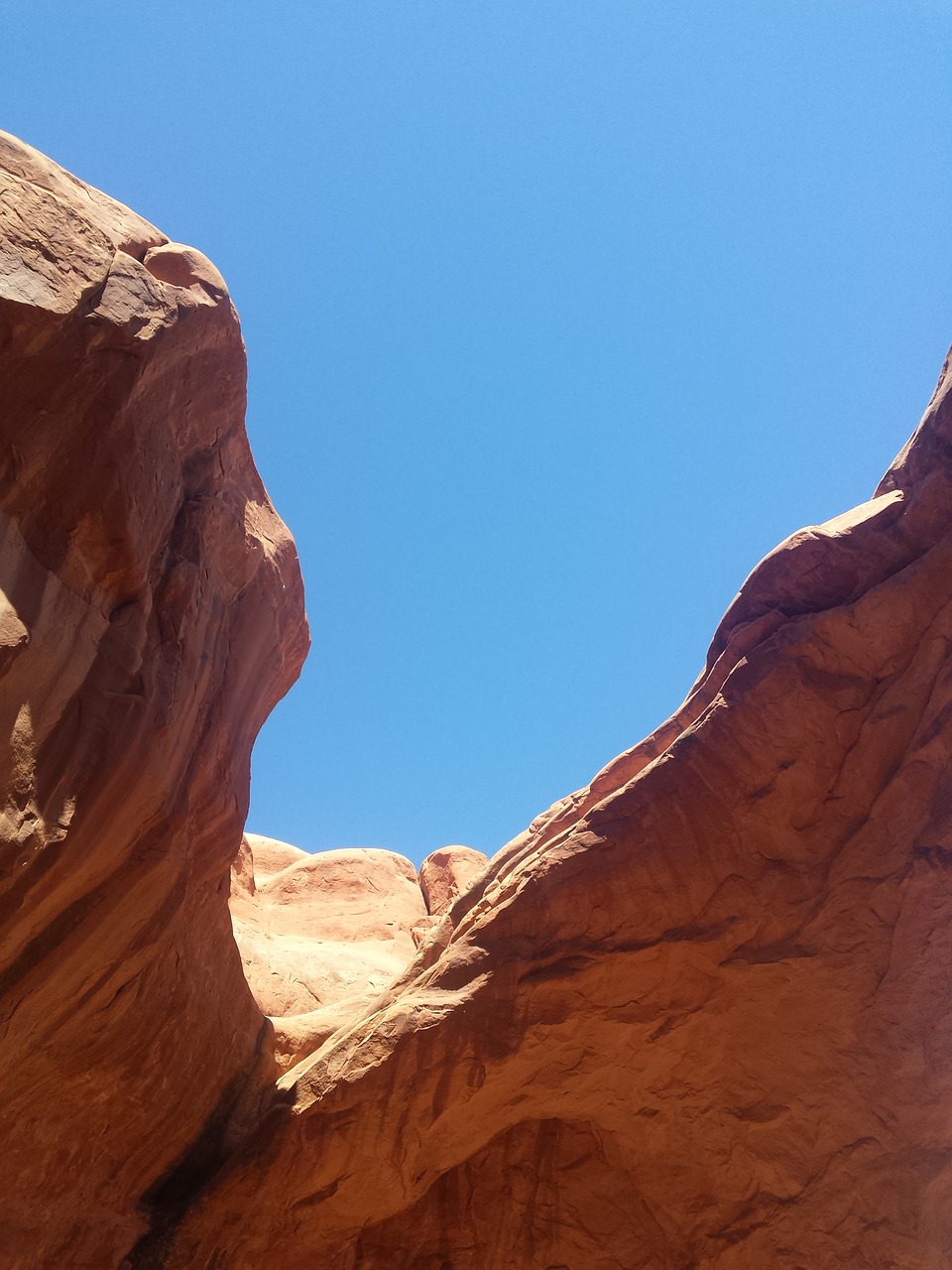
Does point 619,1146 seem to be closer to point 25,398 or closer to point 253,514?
point 253,514

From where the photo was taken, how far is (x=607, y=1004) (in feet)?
35.8

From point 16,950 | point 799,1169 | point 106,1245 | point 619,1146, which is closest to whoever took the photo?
point 16,950

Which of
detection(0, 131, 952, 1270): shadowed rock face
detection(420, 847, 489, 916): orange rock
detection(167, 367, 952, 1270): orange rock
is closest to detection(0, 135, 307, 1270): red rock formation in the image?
detection(0, 131, 952, 1270): shadowed rock face

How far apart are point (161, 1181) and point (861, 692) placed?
9673 mm

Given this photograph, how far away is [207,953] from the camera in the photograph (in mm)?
10727

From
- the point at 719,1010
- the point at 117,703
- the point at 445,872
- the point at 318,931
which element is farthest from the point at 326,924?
the point at 117,703

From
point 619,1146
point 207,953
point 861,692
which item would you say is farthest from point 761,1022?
point 207,953

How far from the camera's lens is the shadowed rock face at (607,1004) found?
31.9 ft

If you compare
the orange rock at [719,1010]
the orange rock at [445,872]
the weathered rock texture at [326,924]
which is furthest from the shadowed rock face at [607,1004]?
the orange rock at [445,872]

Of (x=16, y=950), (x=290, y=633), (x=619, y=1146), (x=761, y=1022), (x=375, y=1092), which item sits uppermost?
(x=290, y=633)

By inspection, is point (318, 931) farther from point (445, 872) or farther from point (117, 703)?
point (117, 703)

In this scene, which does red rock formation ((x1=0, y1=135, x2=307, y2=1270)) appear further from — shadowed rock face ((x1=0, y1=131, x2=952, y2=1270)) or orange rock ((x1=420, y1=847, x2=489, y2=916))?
orange rock ((x1=420, y1=847, x2=489, y2=916))

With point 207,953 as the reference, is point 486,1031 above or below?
below

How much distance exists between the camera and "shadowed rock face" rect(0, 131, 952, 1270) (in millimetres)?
9711
